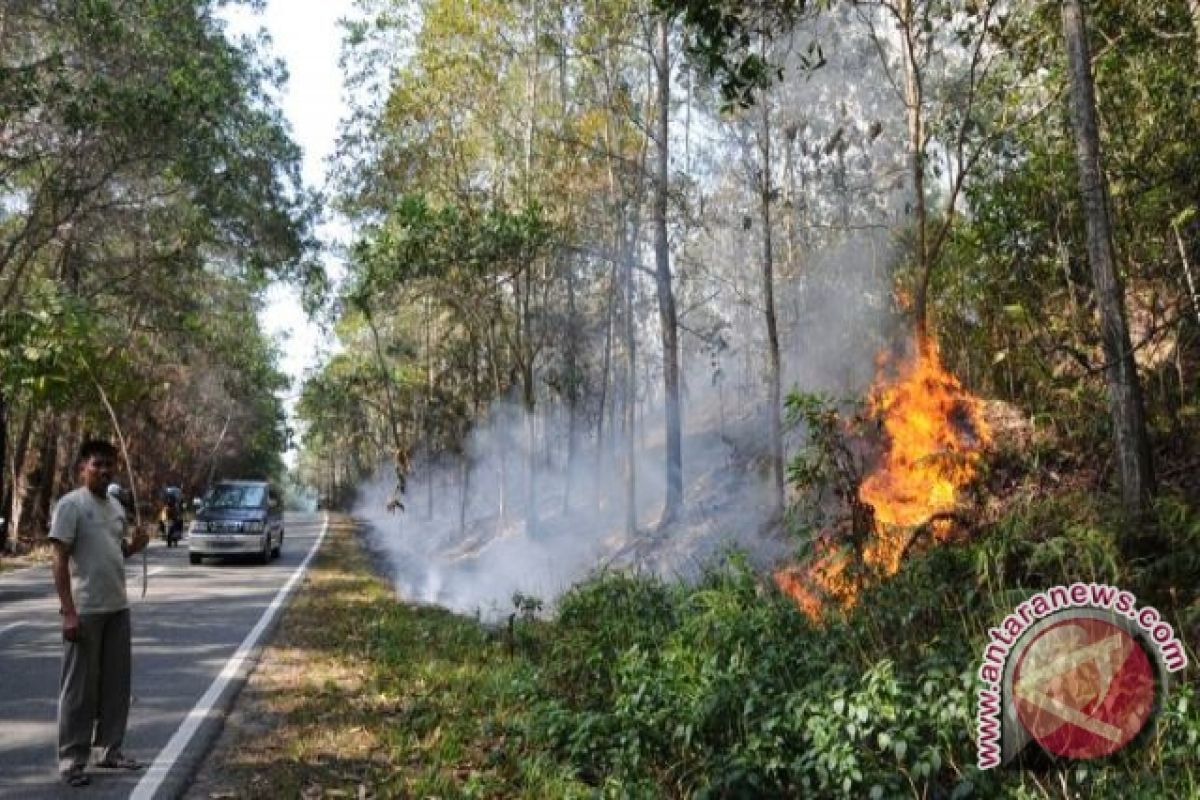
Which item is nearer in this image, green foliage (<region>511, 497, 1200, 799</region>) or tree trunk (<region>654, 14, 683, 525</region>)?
green foliage (<region>511, 497, 1200, 799</region>)

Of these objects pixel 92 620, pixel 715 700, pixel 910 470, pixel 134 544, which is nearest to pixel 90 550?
pixel 134 544

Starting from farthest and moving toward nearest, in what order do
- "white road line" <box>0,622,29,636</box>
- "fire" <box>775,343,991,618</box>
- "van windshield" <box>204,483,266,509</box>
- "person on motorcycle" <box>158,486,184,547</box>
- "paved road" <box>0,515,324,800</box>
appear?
1. "person on motorcycle" <box>158,486,184,547</box>
2. "van windshield" <box>204,483,266,509</box>
3. "white road line" <box>0,622,29,636</box>
4. "fire" <box>775,343,991,618</box>
5. "paved road" <box>0,515,324,800</box>

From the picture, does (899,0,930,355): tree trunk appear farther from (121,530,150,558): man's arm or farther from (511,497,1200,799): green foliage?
(121,530,150,558): man's arm

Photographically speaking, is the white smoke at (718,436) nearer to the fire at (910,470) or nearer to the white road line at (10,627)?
the fire at (910,470)

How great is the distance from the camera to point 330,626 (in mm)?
11219

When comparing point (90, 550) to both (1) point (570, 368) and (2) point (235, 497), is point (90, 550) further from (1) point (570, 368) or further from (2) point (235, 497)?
(1) point (570, 368)

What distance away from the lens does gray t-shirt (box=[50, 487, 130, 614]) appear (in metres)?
5.64

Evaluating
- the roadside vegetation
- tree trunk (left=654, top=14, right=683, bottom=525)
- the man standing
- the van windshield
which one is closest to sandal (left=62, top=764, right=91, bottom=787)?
the man standing

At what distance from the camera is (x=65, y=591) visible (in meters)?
5.47

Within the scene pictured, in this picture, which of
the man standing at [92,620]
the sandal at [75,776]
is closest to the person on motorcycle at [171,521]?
the man standing at [92,620]

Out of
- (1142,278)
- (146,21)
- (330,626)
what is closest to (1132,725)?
(1142,278)

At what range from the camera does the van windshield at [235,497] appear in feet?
67.2

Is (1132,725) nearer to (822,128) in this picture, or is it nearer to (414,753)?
(414,753)

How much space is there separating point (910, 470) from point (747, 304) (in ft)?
37.2
